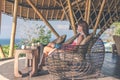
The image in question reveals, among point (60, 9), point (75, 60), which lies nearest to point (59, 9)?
point (60, 9)

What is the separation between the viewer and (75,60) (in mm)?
4574

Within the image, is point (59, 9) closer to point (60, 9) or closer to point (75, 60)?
point (60, 9)

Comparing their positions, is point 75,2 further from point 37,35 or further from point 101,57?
point 101,57

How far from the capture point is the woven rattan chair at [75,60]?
179 inches

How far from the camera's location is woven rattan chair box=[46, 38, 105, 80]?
14.9 ft

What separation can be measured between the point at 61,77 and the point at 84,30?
0.82 metres

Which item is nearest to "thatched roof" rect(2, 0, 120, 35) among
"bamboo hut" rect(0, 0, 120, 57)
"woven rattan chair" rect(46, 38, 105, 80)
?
"bamboo hut" rect(0, 0, 120, 57)

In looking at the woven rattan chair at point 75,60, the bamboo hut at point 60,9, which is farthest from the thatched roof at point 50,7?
the woven rattan chair at point 75,60

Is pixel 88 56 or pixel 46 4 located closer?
pixel 88 56

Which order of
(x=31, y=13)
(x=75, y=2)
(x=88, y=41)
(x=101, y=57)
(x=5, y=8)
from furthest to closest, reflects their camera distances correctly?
(x=31, y=13) < (x=5, y=8) < (x=75, y=2) < (x=101, y=57) < (x=88, y=41)

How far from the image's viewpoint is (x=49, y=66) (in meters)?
4.61

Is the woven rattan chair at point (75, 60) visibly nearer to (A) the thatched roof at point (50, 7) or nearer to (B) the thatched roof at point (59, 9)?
(B) the thatched roof at point (59, 9)

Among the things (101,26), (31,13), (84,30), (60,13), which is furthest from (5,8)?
(84,30)

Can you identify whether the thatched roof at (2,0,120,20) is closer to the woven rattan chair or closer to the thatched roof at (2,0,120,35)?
the thatched roof at (2,0,120,35)
